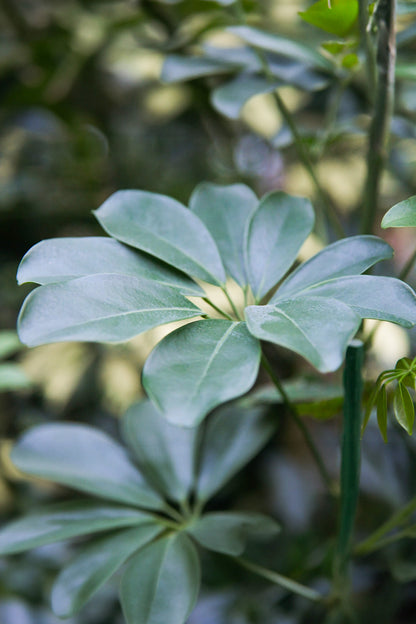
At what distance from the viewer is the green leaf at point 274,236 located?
475 mm

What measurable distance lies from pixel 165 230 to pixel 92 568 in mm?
329

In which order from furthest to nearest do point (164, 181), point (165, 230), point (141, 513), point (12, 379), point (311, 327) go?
point (164, 181)
point (12, 379)
point (141, 513)
point (165, 230)
point (311, 327)

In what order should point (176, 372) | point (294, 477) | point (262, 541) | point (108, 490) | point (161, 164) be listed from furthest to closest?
point (161, 164)
point (294, 477)
point (262, 541)
point (108, 490)
point (176, 372)

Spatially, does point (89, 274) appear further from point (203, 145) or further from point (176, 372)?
point (203, 145)

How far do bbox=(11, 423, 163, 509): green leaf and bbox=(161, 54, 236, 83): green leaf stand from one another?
1.44ft

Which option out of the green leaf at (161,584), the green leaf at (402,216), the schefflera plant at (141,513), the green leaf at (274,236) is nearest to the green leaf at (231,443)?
the schefflera plant at (141,513)

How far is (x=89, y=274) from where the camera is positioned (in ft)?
1.28

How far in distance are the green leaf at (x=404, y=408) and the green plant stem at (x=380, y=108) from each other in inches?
9.0

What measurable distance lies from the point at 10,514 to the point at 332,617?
0.78 meters

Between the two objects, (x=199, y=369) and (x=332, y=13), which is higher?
(x=332, y=13)

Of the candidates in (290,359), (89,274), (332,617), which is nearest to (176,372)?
Answer: (89,274)

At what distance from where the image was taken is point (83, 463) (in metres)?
0.60

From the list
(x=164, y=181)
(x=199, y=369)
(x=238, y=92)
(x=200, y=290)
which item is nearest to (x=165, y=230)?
(x=200, y=290)

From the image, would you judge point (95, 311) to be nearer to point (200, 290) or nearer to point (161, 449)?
point (200, 290)
